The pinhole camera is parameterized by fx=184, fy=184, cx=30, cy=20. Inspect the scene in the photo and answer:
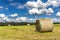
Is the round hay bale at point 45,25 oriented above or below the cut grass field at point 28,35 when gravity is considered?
above

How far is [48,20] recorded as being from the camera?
26609 millimetres

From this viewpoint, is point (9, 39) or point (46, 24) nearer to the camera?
point (9, 39)

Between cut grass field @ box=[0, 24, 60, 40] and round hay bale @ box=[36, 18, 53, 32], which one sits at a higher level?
round hay bale @ box=[36, 18, 53, 32]

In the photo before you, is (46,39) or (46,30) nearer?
(46,39)

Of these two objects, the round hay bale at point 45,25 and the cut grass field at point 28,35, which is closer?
the cut grass field at point 28,35

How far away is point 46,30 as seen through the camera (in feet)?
85.4

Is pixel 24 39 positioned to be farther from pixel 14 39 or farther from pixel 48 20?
pixel 48 20

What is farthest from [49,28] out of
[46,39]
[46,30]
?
[46,39]

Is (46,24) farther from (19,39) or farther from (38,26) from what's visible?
(19,39)

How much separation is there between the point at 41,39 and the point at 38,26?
353 inches

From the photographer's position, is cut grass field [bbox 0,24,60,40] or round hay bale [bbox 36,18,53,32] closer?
cut grass field [bbox 0,24,60,40]

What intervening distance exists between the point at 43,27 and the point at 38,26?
1439 millimetres

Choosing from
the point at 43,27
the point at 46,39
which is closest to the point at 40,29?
the point at 43,27

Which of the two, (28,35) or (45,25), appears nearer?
(28,35)
